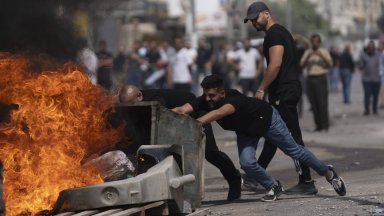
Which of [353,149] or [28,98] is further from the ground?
[28,98]

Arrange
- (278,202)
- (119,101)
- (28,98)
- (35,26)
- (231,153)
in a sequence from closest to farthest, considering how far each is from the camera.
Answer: (28,98), (119,101), (278,202), (35,26), (231,153)

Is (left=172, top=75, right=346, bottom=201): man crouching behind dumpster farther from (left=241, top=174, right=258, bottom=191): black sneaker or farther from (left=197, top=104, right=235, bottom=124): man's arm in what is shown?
(left=241, top=174, right=258, bottom=191): black sneaker

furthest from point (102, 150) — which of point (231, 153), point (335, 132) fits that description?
point (335, 132)

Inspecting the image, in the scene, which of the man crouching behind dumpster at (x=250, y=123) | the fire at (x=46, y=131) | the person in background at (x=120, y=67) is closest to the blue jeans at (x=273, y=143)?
the man crouching behind dumpster at (x=250, y=123)

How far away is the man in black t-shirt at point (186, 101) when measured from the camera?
27.8 ft

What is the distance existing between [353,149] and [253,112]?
5.54 metres

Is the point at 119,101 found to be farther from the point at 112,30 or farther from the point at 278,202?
the point at 112,30

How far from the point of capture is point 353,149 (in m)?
13.9

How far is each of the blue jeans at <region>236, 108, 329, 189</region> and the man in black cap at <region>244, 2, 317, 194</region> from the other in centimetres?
38

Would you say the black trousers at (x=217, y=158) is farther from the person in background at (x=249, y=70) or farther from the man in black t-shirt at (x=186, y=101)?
the person in background at (x=249, y=70)

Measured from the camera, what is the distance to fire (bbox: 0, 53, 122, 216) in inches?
289

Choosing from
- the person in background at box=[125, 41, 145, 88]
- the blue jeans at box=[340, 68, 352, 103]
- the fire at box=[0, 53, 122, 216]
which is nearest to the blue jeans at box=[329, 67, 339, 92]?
the blue jeans at box=[340, 68, 352, 103]

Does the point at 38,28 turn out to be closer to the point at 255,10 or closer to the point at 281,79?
the point at 255,10

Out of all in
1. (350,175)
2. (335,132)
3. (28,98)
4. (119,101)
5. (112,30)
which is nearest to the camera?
(28,98)
